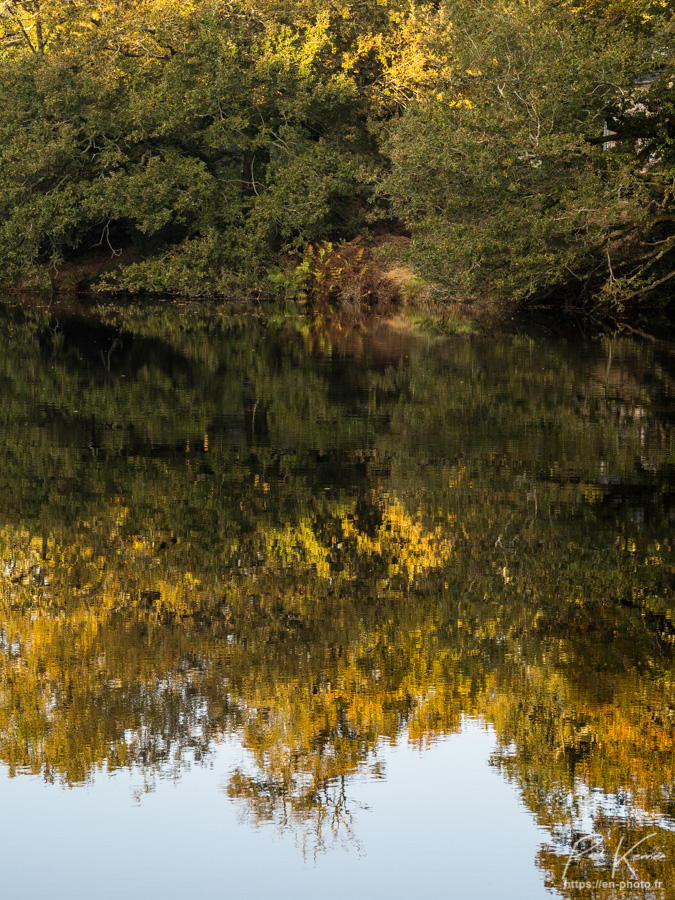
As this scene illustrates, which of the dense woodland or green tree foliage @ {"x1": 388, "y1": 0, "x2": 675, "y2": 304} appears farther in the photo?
the dense woodland

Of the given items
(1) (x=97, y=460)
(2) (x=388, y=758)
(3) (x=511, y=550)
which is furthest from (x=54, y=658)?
(1) (x=97, y=460)

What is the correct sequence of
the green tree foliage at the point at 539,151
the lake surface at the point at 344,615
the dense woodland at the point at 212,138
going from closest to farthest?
1. the lake surface at the point at 344,615
2. the green tree foliage at the point at 539,151
3. the dense woodland at the point at 212,138

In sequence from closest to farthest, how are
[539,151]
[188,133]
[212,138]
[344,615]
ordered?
1. [344,615]
2. [539,151]
3. [212,138]
4. [188,133]

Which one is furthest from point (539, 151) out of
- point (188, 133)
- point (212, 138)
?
point (188, 133)

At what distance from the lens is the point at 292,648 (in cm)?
712

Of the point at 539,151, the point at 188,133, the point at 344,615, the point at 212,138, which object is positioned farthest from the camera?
the point at 188,133

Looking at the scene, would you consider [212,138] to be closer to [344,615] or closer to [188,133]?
[188,133]

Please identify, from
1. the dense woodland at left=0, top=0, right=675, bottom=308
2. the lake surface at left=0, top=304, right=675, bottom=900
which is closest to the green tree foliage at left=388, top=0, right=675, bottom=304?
the dense woodland at left=0, top=0, right=675, bottom=308

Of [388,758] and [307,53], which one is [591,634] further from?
[307,53]

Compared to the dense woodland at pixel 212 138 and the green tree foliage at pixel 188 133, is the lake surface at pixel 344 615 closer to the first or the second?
the dense woodland at pixel 212 138

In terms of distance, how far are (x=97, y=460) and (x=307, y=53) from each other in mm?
31623

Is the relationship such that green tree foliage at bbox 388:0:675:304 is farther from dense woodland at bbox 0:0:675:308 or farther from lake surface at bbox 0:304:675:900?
lake surface at bbox 0:304:675:900

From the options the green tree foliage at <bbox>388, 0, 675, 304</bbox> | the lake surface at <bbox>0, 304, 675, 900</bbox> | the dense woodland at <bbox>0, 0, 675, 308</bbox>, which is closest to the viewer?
the lake surface at <bbox>0, 304, 675, 900</bbox>

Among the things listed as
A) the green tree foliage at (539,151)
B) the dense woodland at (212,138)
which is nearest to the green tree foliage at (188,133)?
the dense woodland at (212,138)
